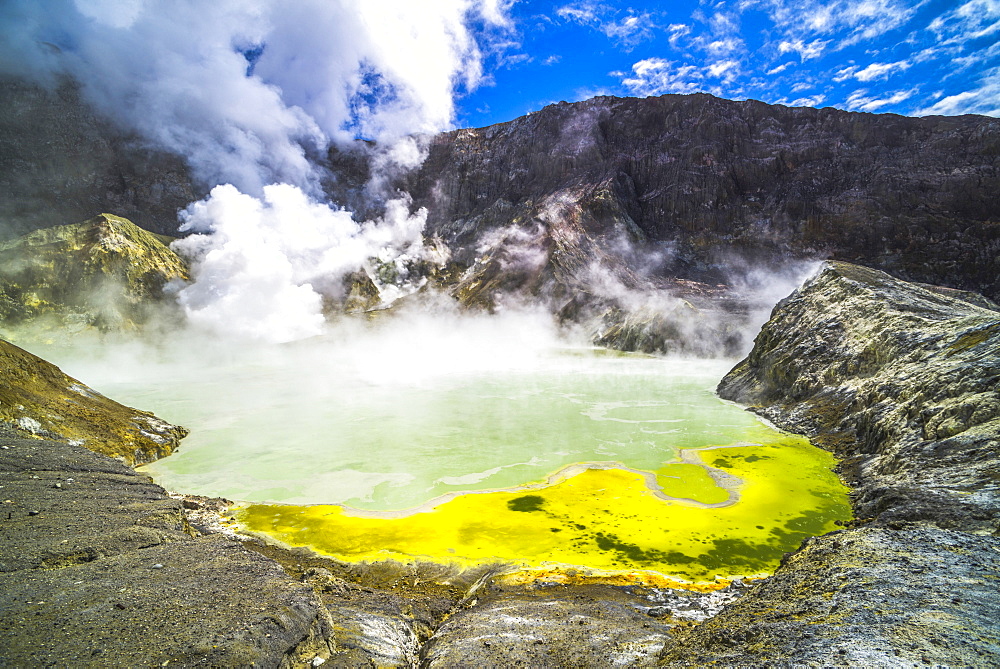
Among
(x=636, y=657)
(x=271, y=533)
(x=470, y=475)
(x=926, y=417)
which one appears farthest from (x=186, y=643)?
(x=926, y=417)

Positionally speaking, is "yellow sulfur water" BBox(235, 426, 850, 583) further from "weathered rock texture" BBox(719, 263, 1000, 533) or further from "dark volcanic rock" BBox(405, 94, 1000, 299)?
"dark volcanic rock" BBox(405, 94, 1000, 299)

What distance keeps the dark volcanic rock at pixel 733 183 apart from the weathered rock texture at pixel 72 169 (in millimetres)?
41181

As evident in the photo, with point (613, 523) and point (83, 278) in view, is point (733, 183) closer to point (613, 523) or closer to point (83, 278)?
point (613, 523)

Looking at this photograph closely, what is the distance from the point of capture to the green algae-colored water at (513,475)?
998cm

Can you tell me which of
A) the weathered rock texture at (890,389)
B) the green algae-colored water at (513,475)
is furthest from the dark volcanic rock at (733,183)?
the green algae-colored water at (513,475)

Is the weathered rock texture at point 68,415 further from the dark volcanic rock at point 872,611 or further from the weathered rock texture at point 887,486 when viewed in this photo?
the weathered rock texture at point 887,486

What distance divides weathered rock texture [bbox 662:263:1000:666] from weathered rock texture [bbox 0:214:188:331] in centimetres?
5904

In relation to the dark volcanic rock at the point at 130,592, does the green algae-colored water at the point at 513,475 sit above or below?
below

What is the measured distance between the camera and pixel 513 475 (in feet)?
48.3

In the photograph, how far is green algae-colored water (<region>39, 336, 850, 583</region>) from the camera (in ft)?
32.7

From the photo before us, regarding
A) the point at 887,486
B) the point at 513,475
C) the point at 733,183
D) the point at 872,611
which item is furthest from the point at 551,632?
the point at 733,183

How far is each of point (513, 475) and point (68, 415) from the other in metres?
12.9

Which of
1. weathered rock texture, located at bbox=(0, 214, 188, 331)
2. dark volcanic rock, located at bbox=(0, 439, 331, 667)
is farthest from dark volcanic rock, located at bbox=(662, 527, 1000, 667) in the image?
weathered rock texture, located at bbox=(0, 214, 188, 331)

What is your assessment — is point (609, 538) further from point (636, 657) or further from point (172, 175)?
point (172, 175)
